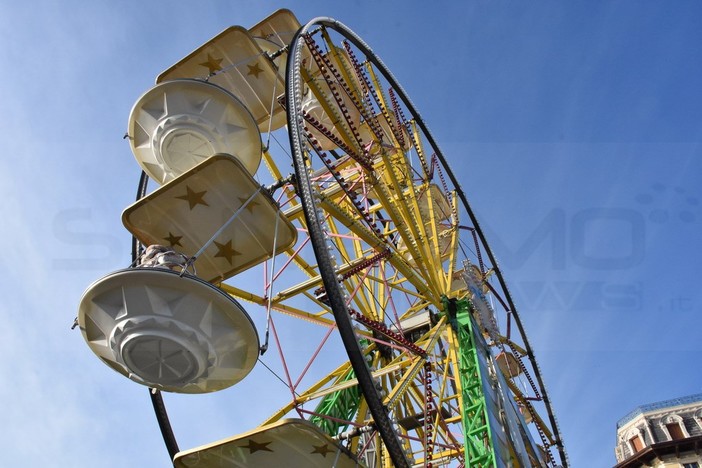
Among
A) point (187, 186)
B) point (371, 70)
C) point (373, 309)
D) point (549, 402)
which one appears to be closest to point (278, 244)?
point (187, 186)

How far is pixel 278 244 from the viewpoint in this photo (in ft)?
36.5

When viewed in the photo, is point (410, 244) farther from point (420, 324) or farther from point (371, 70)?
point (371, 70)

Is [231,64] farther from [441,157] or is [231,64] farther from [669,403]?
[669,403]

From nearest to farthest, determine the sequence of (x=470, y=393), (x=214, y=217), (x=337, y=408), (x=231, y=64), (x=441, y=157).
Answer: (x=214, y=217)
(x=470, y=393)
(x=337, y=408)
(x=231, y=64)
(x=441, y=157)

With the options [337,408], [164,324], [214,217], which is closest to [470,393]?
[337,408]

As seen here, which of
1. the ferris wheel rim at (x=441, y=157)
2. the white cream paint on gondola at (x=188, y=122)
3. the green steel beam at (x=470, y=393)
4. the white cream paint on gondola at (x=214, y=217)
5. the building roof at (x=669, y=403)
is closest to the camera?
the white cream paint on gondola at (x=214, y=217)

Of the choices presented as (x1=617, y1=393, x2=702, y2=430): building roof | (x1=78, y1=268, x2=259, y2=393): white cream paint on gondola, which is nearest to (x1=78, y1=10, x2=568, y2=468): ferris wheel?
(x1=78, y1=268, x2=259, y2=393): white cream paint on gondola

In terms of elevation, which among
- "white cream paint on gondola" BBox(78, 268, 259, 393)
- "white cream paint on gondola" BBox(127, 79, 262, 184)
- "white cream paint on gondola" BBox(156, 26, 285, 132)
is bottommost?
"white cream paint on gondola" BBox(78, 268, 259, 393)

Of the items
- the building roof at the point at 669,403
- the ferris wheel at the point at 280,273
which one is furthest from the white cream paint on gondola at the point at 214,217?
the building roof at the point at 669,403

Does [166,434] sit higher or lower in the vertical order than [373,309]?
lower

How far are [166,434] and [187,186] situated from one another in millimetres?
5185

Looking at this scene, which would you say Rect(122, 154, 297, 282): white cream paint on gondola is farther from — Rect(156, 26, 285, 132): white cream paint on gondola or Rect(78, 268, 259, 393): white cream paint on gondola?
Rect(156, 26, 285, 132): white cream paint on gondola

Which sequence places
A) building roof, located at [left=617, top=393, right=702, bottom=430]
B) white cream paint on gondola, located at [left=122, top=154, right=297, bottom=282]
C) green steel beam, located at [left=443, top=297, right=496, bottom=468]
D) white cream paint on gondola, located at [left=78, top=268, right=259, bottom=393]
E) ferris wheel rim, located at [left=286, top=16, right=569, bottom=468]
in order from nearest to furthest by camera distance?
white cream paint on gondola, located at [left=78, top=268, right=259, bottom=393] → white cream paint on gondola, located at [left=122, top=154, right=297, bottom=282] → green steel beam, located at [left=443, top=297, right=496, bottom=468] → ferris wheel rim, located at [left=286, top=16, right=569, bottom=468] → building roof, located at [left=617, top=393, right=702, bottom=430]

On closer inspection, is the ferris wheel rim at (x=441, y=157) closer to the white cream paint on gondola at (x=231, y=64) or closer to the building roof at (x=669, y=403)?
the white cream paint on gondola at (x=231, y=64)
